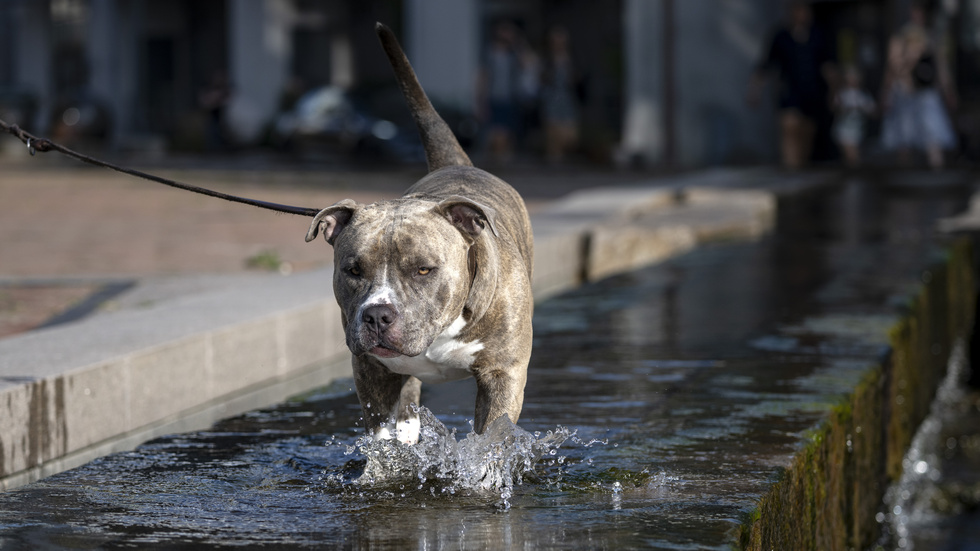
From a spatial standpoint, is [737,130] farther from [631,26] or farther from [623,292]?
[623,292]

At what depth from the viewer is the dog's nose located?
333 cm

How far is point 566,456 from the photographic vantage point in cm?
394

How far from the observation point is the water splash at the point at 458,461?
3.60 m

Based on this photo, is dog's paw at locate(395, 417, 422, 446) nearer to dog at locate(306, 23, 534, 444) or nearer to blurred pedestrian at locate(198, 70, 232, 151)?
dog at locate(306, 23, 534, 444)

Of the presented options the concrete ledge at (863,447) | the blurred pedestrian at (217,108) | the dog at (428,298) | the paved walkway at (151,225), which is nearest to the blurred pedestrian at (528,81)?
the paved walkway at (151,225)

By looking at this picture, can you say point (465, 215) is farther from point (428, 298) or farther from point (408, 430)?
point (408, 430)

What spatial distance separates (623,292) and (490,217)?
3907mm

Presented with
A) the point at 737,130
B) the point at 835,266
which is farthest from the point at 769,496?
the point at 737,130

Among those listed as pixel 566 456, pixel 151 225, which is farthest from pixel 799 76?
pixel 566 456

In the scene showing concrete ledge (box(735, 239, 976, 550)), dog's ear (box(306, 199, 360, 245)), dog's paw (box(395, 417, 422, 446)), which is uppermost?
dog's ear (box(306, 199, 360, 245))

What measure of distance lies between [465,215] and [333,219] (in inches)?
14.4

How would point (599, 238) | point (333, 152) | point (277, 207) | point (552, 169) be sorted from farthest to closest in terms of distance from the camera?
point (333, 152)
point (552, 169)
point (599, 238)
point (277, 207)

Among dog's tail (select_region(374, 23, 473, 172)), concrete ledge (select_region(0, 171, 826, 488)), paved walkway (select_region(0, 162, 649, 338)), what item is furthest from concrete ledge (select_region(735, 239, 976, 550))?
paved walkway (select_region(0, 162, 649, 338))

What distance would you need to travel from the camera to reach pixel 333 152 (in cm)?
2367
